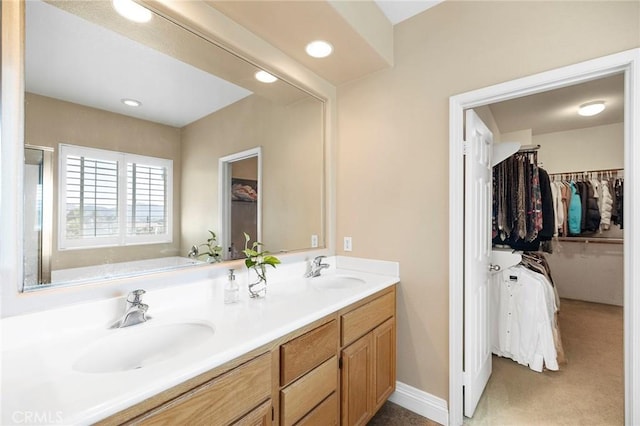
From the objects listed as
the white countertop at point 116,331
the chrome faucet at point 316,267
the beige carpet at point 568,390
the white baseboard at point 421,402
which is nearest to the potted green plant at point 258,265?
the white countertop at point 116,331

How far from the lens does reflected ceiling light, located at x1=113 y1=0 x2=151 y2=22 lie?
118 cm

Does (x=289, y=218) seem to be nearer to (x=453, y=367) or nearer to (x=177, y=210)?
(x=177, y=210)

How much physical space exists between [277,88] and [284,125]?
250mm

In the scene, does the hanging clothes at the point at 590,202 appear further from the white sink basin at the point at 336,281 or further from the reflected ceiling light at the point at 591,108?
the white sink basin at the point at 336,281

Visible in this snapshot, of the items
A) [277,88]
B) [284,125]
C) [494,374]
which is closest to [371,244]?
[284,125]

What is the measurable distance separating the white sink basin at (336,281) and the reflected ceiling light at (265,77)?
4.44 feet

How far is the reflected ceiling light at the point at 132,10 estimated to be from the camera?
1183mm

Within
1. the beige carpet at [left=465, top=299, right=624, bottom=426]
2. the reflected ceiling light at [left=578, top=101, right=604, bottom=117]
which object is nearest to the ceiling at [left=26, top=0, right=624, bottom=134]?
the reflected ceiling light at [left=578, top=101, right=604, bottom=117]

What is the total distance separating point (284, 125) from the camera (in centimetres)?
204

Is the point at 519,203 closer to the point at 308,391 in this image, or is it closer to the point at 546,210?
the point at 546,210

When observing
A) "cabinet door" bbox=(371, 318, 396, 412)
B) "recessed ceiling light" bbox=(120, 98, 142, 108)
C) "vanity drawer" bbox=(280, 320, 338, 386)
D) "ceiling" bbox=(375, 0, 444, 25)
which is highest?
"ceiling" bbox=(375, 0, 444, 25)

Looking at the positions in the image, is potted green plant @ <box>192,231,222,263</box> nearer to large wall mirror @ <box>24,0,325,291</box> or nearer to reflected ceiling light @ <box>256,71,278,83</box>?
large wall mirror @ <box>24,0,325,291</box>

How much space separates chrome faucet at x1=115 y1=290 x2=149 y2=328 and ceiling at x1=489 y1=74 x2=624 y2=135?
3.30 meters

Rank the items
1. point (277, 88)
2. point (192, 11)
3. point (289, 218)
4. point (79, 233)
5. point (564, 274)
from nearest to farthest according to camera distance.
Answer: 1. point (79, 233)
2. point (192, 11)
3. point (277, 88)
4. point (289, 218)
5. point (564, 274)
